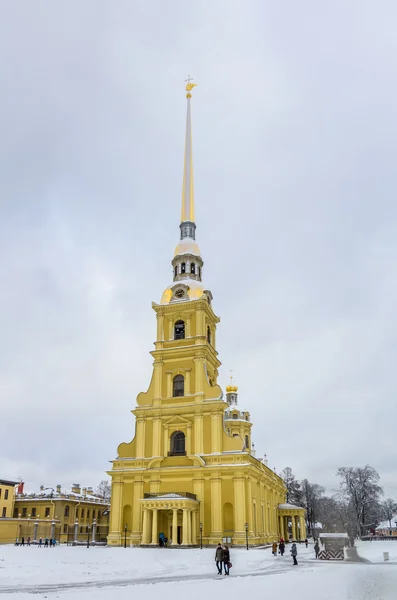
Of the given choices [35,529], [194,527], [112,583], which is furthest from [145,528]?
[112,583]

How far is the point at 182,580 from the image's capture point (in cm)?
1886

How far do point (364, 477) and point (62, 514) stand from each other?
4258 centimetres

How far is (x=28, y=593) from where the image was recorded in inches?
593

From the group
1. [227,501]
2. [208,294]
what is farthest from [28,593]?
[208,294]

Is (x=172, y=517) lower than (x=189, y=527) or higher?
higher

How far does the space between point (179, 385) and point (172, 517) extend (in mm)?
11871

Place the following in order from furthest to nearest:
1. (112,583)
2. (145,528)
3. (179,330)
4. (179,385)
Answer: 1. (179,330)
2. (179,385)
3. (145,528)
4. (112,583)

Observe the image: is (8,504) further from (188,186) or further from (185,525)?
(188,186)

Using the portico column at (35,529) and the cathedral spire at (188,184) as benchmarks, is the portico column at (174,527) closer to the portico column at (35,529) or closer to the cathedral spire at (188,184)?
the portico column at (35,529)

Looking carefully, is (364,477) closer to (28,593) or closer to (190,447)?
(190,447)

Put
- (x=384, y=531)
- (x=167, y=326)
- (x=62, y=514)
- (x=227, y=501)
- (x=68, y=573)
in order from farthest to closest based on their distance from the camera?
(x=384, y=531) → (x=62, y=514) → (x=167, y=326) → (x=227, y=501) → (x=68, y=573)

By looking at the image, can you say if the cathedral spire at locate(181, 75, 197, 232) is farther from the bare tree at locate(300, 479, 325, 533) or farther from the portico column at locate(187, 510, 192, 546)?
the bare tree at locate(300, 479, 325, 533)

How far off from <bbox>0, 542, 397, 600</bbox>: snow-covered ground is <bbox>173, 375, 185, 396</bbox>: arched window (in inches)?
880

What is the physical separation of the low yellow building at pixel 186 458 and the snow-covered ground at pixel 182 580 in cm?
1555
